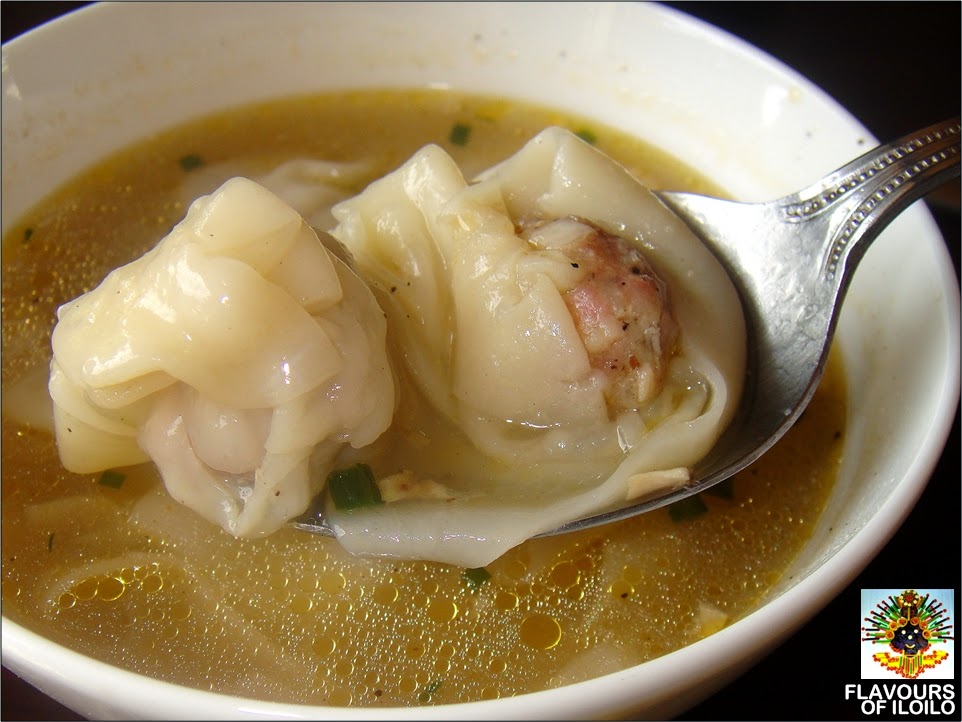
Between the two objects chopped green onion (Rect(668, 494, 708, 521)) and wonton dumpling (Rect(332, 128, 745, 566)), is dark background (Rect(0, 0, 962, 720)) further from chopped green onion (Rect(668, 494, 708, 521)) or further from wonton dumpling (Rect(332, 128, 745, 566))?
wonton dumpling (Rect(332, 128, 745, 566))

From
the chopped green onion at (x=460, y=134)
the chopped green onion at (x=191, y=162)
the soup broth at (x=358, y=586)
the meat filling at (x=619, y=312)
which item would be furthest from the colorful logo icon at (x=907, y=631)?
the chopped green onion at (x=191, y=162)

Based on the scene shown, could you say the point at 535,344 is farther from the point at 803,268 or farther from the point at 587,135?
the point at 587,135

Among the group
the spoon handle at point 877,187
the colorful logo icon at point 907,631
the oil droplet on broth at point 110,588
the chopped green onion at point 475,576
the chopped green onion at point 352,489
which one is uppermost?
the spoon handle at point 877,187

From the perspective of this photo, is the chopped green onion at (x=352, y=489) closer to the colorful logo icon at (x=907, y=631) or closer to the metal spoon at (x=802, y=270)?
the metal spoon at (x=802, y=270)

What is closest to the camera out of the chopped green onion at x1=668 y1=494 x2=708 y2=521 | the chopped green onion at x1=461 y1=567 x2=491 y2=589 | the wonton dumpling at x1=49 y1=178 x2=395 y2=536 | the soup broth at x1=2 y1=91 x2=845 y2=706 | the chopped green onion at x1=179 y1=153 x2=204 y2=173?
the wonton dumpling at x1=49 y1=178 x2=395 y2=536

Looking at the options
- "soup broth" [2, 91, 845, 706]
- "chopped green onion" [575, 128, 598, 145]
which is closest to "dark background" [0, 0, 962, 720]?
"soup broth" [2, 91, 845, 706]

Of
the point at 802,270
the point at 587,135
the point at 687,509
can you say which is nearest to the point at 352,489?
the point at 687,509
